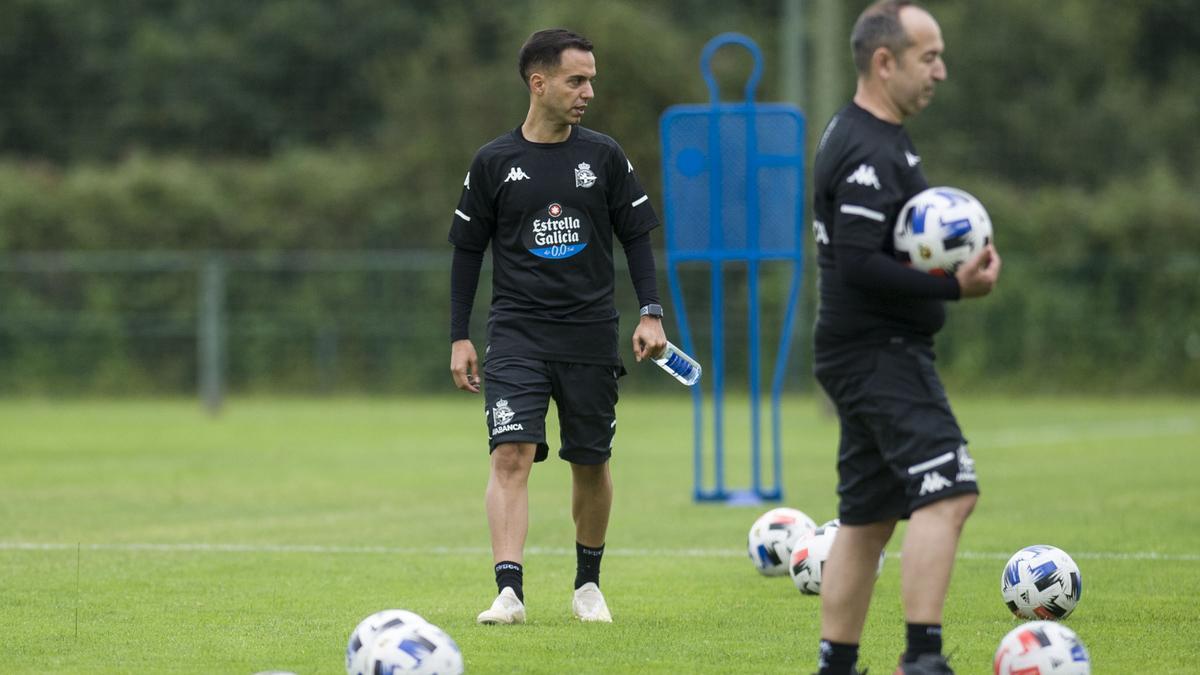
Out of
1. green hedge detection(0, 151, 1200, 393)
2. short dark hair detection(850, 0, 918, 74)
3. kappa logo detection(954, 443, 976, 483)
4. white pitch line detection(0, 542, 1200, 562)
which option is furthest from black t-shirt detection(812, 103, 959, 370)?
green hedge detection(0, 151, 1200, 393)

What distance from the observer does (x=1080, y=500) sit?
13.9 m

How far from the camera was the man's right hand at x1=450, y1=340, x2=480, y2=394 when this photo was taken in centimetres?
Answer: 810

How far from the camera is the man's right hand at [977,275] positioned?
5.92 metres

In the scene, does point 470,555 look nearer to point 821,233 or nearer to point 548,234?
point 548,234

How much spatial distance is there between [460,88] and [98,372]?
40.9ft

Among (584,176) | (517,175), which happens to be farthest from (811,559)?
(517,175)

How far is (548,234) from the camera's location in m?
8.09

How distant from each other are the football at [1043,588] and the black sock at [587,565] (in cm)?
169

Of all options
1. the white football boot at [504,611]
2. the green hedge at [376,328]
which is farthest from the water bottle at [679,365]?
the green hedge at [376,328]

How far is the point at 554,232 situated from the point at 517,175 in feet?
0.92

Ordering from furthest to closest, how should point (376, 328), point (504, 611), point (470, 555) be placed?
1. point (376, 328)
2. point (470, 555)
3. point (504, 611)

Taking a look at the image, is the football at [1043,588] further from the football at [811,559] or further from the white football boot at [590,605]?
the white football boot at [590,605]

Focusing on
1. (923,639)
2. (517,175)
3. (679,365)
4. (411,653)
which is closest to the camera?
(923,639)

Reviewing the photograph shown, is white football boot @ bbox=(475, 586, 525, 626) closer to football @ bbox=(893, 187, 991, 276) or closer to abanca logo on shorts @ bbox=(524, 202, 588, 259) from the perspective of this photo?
abanca logo on shorts @ bbox=(524, 202, 588, 259)
